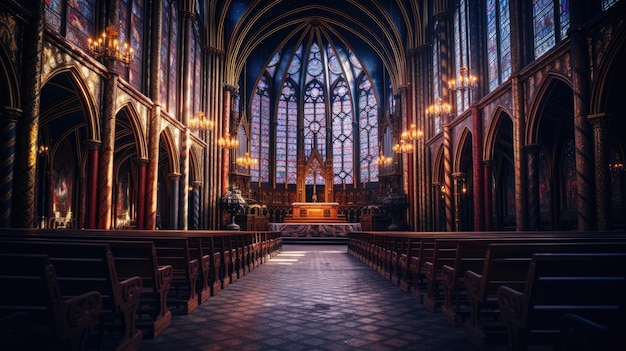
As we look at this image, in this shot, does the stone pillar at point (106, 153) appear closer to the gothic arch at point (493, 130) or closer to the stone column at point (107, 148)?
the stone column at point (107, 148)

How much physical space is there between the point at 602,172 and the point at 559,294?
805 cm

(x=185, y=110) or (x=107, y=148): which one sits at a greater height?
(x=185, y=110)

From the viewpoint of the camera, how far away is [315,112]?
36.8 m

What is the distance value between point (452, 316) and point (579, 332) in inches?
106

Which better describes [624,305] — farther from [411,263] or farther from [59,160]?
[59,160]

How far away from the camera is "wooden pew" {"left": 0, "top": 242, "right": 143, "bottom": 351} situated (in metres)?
3.16

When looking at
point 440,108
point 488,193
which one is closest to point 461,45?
point 440,108

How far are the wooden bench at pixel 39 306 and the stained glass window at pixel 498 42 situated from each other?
1570cm

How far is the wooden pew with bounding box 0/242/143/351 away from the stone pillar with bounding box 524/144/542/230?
1201 centimetres

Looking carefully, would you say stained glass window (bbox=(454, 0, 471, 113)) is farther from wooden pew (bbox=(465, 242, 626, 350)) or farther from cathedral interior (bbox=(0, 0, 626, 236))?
wooden pew (bbox=(465, 242, 626, 350))

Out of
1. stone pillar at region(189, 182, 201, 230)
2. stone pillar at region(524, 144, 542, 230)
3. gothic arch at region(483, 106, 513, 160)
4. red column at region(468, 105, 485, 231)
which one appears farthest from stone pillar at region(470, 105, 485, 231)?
stone pillar at region(189, 182, 201, 230)

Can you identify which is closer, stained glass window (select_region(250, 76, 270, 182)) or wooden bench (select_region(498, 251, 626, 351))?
wooden bench (select_region(498, 251, 626, 351))

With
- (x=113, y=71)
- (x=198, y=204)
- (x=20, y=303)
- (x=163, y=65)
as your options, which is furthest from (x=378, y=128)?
(x=20, y=303)

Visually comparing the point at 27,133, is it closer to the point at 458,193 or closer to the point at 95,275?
the point at 95,275
